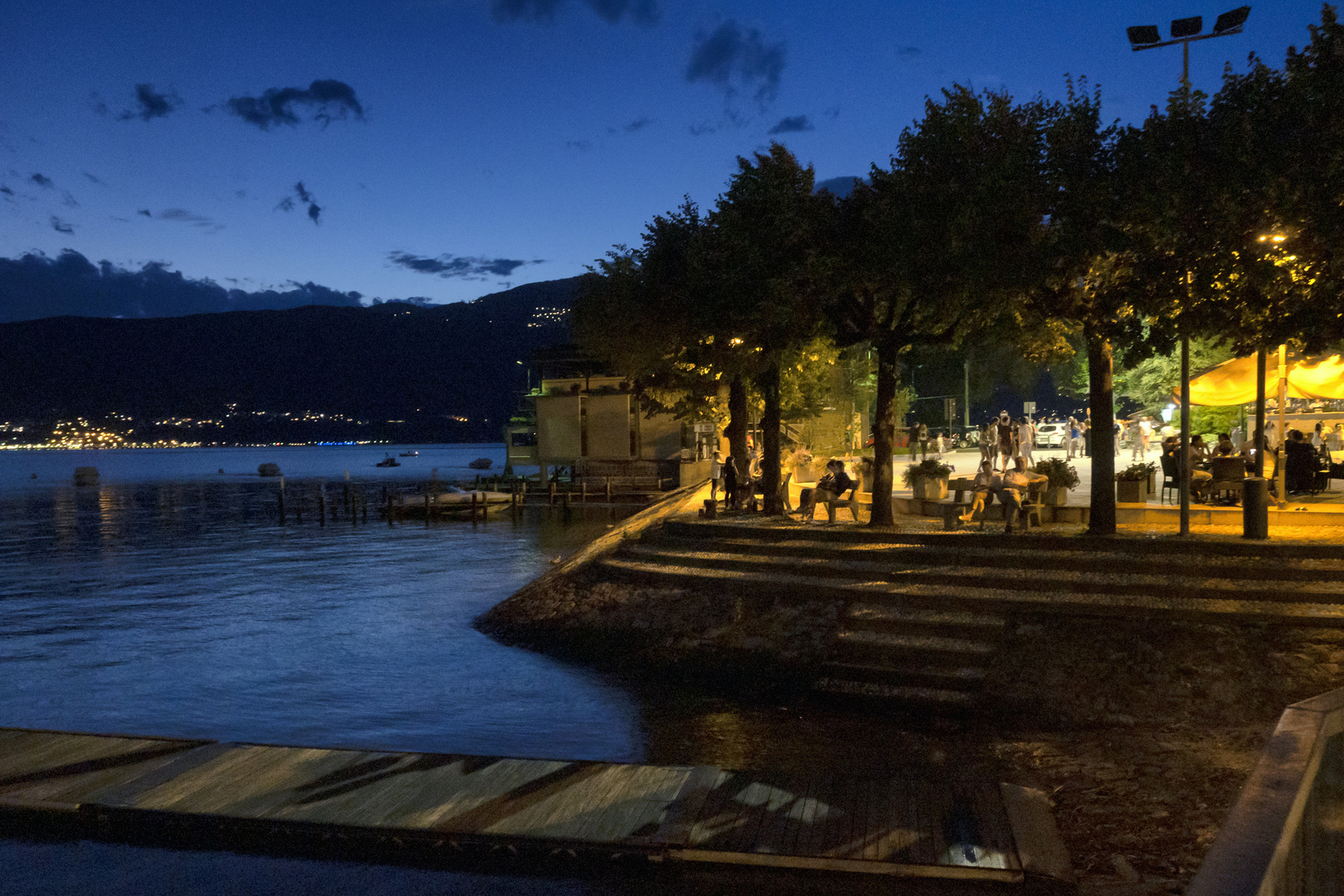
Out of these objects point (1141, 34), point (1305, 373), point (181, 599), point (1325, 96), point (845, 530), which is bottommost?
point (181, 599)

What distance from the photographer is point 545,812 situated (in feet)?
27.0

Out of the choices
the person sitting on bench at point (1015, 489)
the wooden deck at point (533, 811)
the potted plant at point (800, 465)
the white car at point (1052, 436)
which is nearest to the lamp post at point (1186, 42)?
the person sitting on bench at point (1015, 489)

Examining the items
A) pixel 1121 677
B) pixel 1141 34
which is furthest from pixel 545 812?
pixel 1141 34

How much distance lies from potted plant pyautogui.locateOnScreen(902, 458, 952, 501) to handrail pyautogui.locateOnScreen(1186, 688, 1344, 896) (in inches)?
618

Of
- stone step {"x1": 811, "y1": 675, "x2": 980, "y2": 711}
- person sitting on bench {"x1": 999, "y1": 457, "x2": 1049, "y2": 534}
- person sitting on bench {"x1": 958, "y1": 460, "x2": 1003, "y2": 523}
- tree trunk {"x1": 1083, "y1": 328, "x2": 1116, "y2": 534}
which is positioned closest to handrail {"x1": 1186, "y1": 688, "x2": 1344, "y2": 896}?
stone step {"x1": 811, "y1": 675, "x2": 980, "y2": 711}

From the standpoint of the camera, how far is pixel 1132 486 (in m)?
18.1

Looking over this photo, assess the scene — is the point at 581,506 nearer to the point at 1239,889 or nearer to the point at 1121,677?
the point at 1121,677

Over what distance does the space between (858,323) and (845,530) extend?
4349mm

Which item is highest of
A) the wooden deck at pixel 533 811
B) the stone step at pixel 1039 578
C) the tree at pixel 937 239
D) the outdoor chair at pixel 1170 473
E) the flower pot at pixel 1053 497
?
the tree at pixel 937 239

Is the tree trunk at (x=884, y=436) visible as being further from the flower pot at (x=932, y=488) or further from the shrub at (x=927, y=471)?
the flower pot at (x=932, y=488)

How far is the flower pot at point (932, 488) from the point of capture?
1995 centimetres

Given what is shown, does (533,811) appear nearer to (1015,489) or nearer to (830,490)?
(1015,489)

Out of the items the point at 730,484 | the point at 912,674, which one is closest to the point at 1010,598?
the point at 912,674

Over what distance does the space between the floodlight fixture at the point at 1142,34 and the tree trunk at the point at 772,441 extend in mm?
8794
